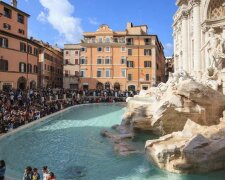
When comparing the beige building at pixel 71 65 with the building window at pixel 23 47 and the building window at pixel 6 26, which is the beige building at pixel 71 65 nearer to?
the building window at pixel 23 47

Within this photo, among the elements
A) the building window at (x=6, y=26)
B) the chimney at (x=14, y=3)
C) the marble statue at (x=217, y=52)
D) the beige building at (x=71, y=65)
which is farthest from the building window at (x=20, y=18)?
the marble statue at (x=217, y=52)

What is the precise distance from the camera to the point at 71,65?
2323 inches

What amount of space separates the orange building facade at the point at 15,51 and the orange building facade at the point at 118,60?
15.0 m

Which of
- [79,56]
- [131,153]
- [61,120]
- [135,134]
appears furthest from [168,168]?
[79,56]

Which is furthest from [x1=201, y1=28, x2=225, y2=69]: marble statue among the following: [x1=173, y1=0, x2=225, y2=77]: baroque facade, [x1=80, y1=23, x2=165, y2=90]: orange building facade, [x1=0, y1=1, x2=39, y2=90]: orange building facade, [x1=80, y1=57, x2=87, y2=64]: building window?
[x1=80, y1=57, x2=87, y2=64]: building window

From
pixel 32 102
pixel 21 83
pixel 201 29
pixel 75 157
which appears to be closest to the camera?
pixel 75 157

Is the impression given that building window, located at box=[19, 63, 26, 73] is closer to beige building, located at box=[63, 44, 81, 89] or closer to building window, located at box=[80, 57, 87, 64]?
building window, located at box=[80, 57, 87, 64]

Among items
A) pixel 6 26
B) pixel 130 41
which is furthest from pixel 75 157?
pixel 130 41

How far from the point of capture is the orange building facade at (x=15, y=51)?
112 ft

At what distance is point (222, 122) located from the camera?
12.8 m

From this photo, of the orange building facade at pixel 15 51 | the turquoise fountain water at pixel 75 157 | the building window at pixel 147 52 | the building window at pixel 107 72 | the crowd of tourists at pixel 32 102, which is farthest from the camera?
the building window at pixel 107 72

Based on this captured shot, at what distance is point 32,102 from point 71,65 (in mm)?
31207

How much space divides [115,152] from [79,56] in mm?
45001

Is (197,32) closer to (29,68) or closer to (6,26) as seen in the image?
(6,26)
